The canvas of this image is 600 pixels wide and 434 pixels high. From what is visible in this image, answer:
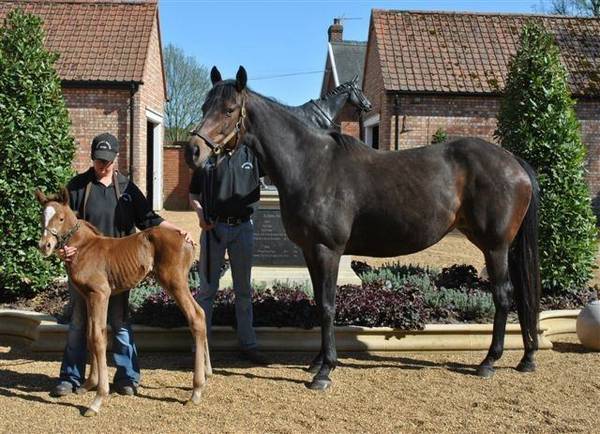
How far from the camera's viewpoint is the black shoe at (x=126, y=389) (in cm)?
480

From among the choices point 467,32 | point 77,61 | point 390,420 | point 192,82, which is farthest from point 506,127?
point 192,82

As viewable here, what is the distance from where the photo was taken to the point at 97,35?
18.9 m

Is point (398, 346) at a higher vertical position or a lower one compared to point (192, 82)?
lower

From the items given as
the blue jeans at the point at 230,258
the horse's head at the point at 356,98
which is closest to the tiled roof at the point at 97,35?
the horse's head at the point at 356,98

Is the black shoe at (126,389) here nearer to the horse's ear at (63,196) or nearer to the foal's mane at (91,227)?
the foal's mane at (91,227)

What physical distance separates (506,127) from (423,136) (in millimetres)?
9242

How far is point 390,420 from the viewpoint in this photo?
4336 mm

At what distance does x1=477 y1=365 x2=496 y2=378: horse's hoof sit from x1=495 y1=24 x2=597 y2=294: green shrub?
9.49ft

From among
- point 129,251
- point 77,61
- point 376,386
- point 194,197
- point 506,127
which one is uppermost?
point 77,61

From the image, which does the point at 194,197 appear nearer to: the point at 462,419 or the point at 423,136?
the point at 462,419

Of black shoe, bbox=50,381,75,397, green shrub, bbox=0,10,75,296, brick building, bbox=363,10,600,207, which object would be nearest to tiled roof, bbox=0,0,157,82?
brick building, bbox=363,10,600,207

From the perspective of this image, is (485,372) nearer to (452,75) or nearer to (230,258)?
(230,258)

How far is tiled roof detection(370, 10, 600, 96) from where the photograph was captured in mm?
17281

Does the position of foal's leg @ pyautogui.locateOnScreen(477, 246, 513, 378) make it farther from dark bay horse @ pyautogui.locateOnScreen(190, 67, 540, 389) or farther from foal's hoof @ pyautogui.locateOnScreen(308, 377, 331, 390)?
foal's hoof @ pyautogui.locateOnScreen(308, 377, 331, 390)
